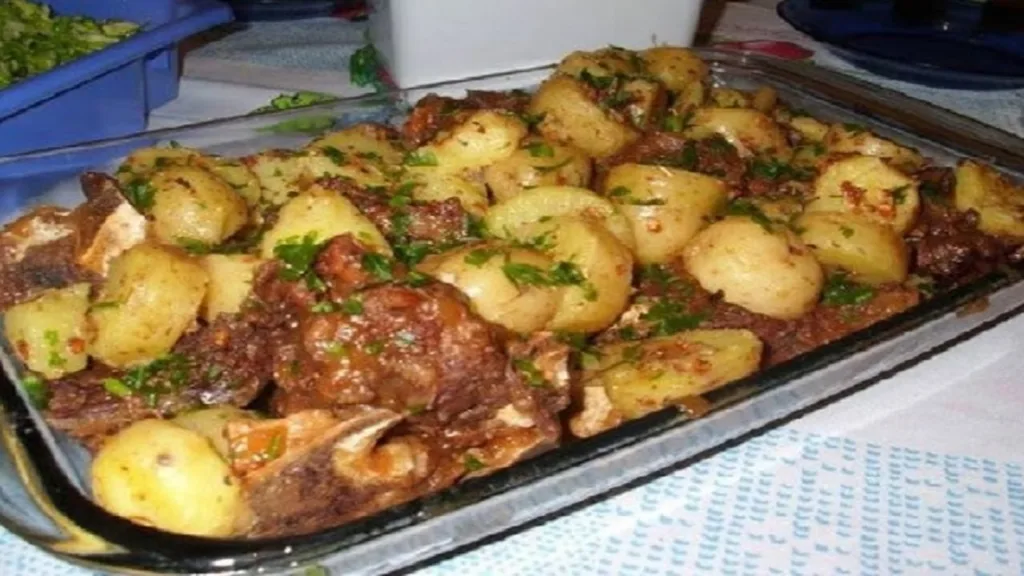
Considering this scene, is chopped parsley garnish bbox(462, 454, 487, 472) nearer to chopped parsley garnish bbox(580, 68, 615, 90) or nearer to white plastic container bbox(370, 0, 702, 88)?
chopped parsley garnish bbox(580, 68, 615, 90)

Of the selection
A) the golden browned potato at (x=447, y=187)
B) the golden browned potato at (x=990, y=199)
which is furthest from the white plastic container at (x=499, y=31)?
the golden browned potato at (x=990, y=199)

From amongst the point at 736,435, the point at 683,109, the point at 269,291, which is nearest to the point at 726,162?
the point at 683,109

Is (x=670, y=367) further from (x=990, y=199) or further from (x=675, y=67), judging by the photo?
(x=675, y=67)

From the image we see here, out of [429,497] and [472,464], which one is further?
[472,464]

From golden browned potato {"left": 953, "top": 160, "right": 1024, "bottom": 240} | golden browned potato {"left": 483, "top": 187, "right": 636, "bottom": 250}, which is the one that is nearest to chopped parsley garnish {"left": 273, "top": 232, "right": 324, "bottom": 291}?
golden browned potato {"left": 483, "top": 187, "right": 636, "bottom": 250}

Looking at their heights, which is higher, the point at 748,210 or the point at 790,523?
the point at 748,210

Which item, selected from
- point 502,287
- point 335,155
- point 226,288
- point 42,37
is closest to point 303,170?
point 335,155
